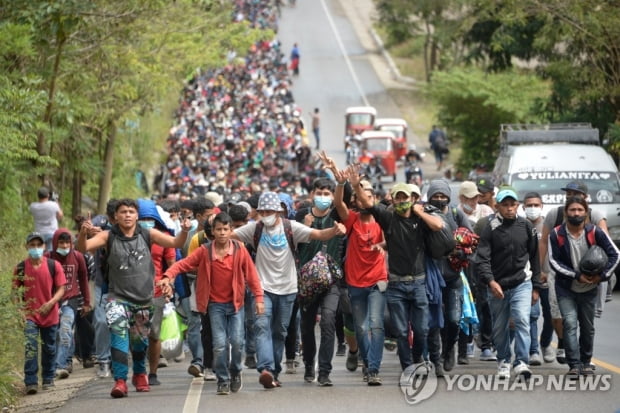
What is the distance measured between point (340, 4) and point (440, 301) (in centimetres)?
8904

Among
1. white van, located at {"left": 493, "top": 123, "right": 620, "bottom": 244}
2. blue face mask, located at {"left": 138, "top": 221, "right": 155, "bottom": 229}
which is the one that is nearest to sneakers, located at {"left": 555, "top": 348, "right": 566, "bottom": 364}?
blue face mask, located at {"left": 138, "top": 221, "right": 155, "bottom": 229}

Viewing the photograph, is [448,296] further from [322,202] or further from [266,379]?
[266,379]

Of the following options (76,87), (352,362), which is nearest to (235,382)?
(352,362)

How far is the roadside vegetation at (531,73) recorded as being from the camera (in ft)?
101

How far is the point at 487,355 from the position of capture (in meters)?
14.3

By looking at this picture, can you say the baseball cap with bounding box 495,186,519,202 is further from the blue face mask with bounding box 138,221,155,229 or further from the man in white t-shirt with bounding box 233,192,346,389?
the blue face mask with bounding box 138,221,155,229

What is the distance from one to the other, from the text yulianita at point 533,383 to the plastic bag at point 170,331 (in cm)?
290

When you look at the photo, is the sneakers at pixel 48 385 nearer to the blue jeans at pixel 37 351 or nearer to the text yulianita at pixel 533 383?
the blue jeans at pixel 37 351

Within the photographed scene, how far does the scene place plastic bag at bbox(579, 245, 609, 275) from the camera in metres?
12.4

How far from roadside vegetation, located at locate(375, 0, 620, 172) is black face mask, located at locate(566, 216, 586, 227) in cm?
1522

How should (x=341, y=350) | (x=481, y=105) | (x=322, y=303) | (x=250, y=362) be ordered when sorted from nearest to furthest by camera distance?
1. (x=322, y=303)
2. (x=250, y=362)
3. (x=341, y=350)
4. (x=481, y=105)

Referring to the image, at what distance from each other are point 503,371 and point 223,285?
280 centimetres

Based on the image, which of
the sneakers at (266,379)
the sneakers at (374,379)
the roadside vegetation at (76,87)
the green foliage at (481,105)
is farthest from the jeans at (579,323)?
the green foliage at (481,105)

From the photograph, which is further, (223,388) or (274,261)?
(274,261)
